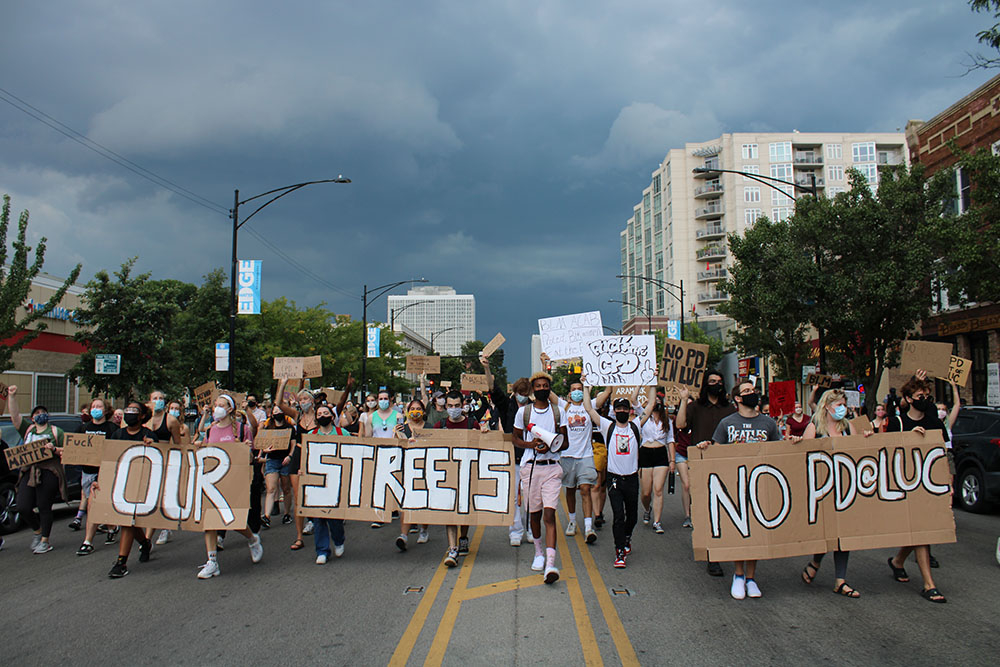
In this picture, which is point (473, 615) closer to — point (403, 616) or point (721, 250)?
point (403, 616)

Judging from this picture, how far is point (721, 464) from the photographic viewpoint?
21.8ft

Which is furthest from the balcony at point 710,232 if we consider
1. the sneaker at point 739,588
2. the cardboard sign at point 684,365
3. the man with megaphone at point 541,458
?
the sneaker at point 739,588

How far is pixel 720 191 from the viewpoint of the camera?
79375 millimetres

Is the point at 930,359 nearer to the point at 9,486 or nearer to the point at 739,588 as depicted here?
the point at 739,588

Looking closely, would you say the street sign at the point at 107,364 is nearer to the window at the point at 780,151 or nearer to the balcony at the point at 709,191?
the balcony at the point at 709,191

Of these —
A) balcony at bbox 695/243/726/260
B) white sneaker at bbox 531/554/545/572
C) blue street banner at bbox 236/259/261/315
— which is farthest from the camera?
balcony at bbox 695/243/726/260

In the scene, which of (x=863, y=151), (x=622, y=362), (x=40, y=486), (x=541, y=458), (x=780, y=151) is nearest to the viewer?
(x=541, y=458)

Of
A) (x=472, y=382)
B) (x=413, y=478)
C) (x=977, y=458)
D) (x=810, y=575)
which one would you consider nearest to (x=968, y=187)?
(x=977, y=458)

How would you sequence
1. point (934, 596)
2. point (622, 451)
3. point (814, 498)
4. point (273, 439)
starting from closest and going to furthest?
point (934, 596) < point (814, 498) < point (622, 451) < point (273, 439)

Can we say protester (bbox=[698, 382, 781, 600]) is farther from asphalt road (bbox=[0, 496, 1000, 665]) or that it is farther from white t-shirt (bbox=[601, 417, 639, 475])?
white t-shirt (bbox=[601, 417, 639, 475])

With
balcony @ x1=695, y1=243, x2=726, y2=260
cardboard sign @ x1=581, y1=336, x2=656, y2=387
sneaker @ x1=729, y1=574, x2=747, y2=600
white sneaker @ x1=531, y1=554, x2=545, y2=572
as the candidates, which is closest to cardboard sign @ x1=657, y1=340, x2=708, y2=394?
cardboard sign @ x1=581, y1=336, x2=656, y2=387

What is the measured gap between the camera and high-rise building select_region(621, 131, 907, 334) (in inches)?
2995

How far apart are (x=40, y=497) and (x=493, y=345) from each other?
5940 millimetres

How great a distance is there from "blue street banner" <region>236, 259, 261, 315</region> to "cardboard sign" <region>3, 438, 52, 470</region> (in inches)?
510
